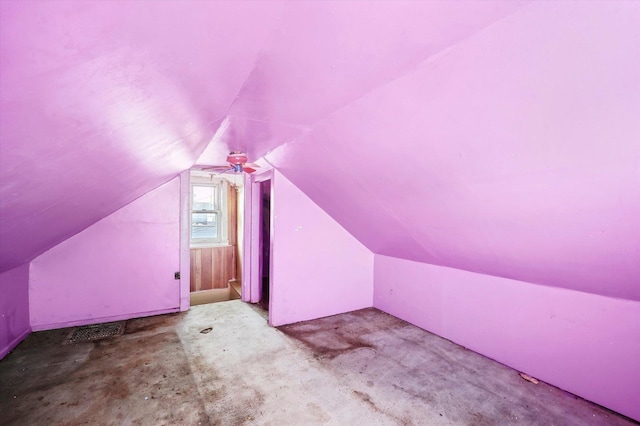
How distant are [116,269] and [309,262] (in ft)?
8.24

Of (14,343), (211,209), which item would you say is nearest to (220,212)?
(211,209)

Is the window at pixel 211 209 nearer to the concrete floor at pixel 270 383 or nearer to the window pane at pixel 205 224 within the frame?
the window pane at pixel 205 224

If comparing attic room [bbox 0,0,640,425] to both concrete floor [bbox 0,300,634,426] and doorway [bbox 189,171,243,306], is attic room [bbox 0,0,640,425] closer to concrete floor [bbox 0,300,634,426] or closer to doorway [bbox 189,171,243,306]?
concrete floor [bbox 0,300,634,426]

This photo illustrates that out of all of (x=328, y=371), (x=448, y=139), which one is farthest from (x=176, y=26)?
(x=328, y=371)

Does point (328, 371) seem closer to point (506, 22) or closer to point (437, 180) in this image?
point (437, 180)

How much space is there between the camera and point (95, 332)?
351 cm

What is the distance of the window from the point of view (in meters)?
6.42

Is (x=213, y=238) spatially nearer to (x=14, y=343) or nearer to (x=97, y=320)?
(x=97, y=320)

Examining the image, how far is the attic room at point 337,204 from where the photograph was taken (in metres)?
0.96

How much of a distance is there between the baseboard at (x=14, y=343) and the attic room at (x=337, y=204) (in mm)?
23

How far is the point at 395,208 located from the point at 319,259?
1.60 meters

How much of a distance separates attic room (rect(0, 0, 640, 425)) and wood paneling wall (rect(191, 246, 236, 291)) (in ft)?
5.32

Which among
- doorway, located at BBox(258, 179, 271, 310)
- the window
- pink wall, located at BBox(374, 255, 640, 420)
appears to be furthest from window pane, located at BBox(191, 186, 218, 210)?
pink wall, located at BBox(374, 255, 640, 420)

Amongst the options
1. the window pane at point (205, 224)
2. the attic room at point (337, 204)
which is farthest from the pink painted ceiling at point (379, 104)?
the window pane at point (205, 224)
